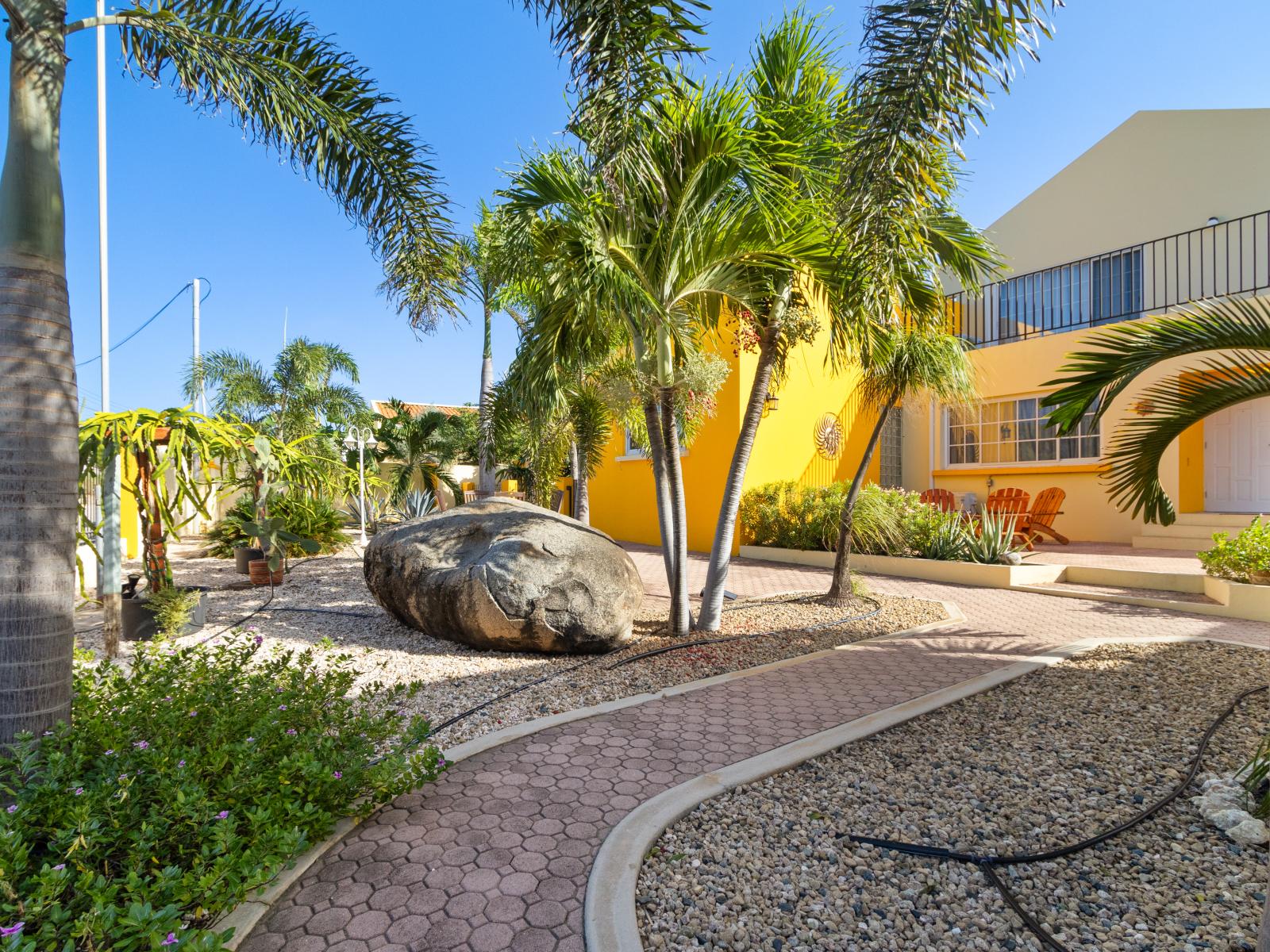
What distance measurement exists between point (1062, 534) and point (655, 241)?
452 inches

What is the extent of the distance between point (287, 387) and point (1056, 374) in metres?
20.1

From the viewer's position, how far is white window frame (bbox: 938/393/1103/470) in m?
12.8

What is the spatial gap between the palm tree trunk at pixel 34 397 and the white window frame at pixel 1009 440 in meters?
12.7

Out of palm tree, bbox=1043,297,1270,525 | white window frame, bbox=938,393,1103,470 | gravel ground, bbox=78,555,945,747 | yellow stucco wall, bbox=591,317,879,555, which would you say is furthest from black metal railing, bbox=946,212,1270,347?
palm tree, bbox=1043,297,1270,525

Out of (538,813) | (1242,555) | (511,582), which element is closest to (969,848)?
(538,813)

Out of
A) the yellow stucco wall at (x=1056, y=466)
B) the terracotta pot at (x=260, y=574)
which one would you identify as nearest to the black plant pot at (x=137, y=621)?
the terracotta pot at (x=260, y=574)

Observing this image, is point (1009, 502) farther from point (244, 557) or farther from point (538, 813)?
point (244, 557)

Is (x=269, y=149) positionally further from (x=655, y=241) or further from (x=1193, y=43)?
(x=1193, y=43)

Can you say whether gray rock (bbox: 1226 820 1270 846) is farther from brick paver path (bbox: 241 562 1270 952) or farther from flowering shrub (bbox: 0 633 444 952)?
flowering shrub (bbox: 0 633 444 952)

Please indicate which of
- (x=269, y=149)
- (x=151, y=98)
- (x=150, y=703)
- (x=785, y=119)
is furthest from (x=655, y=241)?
(x=150, y=703)

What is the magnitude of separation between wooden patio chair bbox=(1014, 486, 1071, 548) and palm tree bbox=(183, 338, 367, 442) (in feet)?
61.3

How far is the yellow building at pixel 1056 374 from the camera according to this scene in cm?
1177

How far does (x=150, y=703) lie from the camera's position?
3100mm

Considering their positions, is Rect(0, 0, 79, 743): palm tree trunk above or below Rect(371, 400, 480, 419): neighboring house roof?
below
